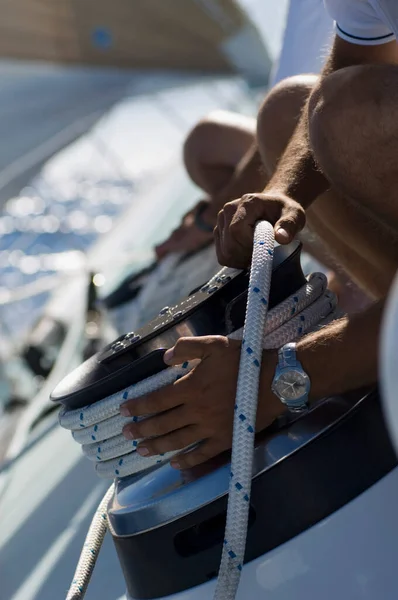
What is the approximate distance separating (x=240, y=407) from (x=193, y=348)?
0.07m

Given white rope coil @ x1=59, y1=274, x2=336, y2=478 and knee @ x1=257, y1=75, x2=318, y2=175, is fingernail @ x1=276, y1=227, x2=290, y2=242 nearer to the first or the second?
white rope coil @ x1=59, y1=274, x2=336, y2=478

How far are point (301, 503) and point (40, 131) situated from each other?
425cm

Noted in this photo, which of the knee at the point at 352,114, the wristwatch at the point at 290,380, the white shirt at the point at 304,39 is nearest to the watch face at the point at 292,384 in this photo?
the wristwatch at the point at 290,380

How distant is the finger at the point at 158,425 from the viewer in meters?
0.78

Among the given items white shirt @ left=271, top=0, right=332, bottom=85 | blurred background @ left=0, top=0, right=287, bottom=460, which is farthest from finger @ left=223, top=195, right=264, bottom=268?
blurred background @ left=0, top=0, right=287, bottom=460

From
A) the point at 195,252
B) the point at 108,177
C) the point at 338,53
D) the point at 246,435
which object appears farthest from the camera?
the point at 108,177

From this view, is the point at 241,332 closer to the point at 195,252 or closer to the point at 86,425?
the point at 86,425

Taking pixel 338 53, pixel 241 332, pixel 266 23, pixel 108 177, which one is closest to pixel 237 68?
pixel 266 23

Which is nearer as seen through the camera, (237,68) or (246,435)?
(246,435)

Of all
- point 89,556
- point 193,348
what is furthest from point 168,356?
point 89,556

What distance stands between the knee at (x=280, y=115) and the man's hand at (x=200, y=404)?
1.60 ft

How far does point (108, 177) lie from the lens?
7949 mm

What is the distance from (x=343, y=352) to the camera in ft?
2.48

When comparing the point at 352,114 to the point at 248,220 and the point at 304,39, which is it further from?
the point at 304,39
